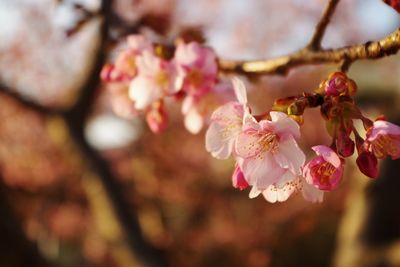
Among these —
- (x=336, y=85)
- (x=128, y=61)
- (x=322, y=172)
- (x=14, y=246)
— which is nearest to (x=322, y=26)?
(x=336, y=85)

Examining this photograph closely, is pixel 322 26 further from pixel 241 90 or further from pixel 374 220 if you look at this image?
pixel 374 220

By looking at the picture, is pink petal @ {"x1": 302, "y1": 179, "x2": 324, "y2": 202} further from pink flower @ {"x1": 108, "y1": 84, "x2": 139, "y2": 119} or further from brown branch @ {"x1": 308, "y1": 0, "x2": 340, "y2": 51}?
pink flower @ {"x1": 108, "y1": 84, "x2": 139, "y2": 119}

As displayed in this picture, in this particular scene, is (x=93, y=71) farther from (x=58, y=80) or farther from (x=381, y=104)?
(x=58, y=80)

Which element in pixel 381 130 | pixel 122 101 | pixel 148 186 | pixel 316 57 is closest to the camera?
pixel 381 130

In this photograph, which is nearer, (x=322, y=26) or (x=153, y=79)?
(x=322, y=26)

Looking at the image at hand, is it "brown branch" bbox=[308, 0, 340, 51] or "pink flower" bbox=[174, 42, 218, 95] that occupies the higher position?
"brown branch" bbox=[308, 0, 340, 51]

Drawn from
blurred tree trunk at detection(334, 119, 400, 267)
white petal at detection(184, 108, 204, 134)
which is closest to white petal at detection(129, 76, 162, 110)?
white petal at detection(184, 108, 204, 134)
